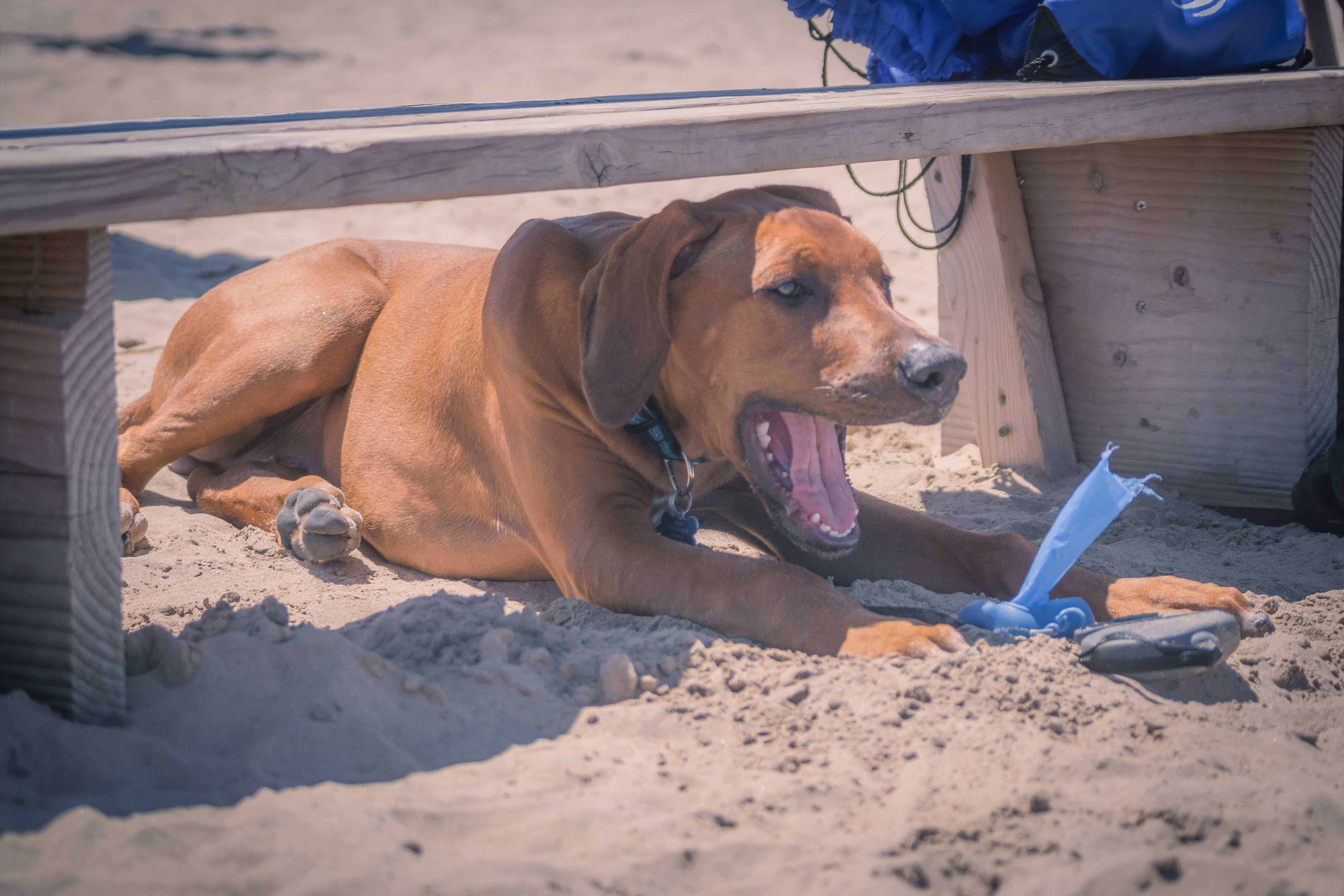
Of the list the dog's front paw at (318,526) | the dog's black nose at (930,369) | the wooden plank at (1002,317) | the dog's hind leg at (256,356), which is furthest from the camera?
the wooden plank at (1002,317)

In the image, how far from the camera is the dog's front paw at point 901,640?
222cm

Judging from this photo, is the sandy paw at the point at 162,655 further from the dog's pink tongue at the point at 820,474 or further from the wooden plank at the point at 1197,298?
the wooden plank at the point at 1197,298

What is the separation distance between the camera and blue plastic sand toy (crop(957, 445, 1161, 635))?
2.28 meters

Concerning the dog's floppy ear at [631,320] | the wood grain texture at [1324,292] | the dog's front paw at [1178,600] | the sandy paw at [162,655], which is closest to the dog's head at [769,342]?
the dog's floppy ear at [631,320]

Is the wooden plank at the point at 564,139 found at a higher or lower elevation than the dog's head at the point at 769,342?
higher

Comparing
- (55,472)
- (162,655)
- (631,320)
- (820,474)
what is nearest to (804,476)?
(820,474)

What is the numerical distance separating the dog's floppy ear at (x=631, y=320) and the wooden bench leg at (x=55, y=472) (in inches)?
A: 42.1

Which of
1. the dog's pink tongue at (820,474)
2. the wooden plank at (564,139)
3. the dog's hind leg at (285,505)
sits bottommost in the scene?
the dog's hind leg at (285,505)

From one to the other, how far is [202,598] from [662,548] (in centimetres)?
131

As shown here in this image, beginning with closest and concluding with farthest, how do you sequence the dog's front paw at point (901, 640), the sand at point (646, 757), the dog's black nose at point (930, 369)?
the sand at point (646, 757) < the dog's front paw at point (901, 640) < the dog's black nose at point (930, 369)

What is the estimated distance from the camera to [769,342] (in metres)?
2.51

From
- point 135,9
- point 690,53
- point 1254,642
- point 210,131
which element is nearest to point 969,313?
point 1254,642

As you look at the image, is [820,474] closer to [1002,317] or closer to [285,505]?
[1002,317]

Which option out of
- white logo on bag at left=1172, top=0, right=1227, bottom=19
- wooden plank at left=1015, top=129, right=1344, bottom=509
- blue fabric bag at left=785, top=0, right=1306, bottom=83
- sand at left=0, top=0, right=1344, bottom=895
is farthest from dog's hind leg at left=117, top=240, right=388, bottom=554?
white logo on bag at left=1172, top=0, right=1227, bottom=19
